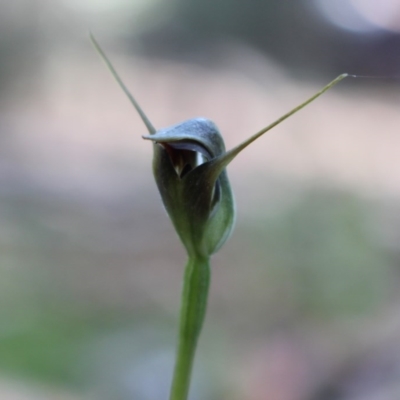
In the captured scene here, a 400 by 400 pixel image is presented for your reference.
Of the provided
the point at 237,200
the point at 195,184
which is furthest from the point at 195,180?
the point at 237,200

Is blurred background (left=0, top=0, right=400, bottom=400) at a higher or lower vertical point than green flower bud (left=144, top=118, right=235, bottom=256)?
higher

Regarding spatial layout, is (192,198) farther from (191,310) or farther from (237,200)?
(237,200)

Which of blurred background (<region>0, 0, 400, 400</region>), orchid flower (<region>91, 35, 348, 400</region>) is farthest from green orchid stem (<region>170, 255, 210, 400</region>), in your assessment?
blurred background (<region>0, 0, 400, 400</region>)

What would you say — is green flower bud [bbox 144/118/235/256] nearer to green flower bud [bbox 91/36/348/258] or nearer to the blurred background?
green flower bud [bbox 91/36/348/258]

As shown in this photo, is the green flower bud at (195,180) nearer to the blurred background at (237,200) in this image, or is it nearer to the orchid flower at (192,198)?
the orchid flower at (192,198)

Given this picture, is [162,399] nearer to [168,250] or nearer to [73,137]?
[168,250]

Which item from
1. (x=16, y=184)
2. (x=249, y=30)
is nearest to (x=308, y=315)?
(x=16, y=184)
